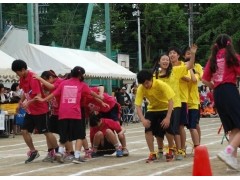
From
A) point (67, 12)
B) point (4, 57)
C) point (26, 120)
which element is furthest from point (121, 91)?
point (26, 120)

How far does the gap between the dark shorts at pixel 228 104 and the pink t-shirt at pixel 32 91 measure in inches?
147

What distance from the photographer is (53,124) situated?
12523 mm

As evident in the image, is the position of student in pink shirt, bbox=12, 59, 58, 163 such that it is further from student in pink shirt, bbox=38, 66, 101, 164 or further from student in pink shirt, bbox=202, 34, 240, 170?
student in pink shirt, bbox=202, 34, 240, 170

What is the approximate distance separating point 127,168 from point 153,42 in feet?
181

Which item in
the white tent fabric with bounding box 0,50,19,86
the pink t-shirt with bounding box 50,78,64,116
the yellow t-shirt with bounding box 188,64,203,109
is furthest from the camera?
the white tent fabric with bounding box 0,50,19,86

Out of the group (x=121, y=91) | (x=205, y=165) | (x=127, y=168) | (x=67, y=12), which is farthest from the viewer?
(x=67, y=12)

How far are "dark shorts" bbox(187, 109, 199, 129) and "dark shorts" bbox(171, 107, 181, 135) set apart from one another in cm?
51

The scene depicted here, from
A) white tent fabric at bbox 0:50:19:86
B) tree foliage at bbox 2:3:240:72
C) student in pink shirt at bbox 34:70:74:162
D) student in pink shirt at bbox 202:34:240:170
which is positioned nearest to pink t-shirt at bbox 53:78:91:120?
student in pink shirt at bbox 34:70:74:162

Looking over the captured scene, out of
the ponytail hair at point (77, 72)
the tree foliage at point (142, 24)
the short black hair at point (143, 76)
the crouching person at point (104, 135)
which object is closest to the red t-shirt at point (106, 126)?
the crouching person at point (104, 135)

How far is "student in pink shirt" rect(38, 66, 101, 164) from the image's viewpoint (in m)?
11.6

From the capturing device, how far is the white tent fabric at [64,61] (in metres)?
25.4

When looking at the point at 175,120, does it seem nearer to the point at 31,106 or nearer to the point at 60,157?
the point at 60,157

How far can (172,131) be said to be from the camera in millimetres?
11422

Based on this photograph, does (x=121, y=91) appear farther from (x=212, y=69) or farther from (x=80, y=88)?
(x=212, y=69)
